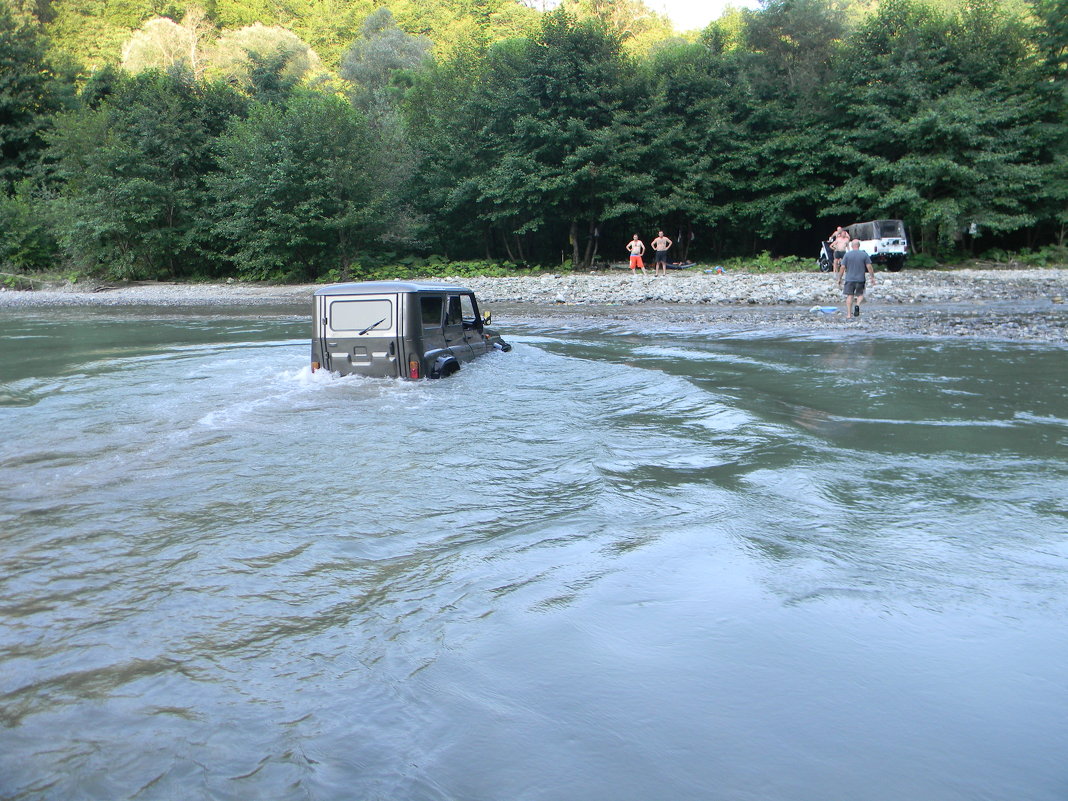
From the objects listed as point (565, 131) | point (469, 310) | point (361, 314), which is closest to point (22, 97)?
point (565, 131)

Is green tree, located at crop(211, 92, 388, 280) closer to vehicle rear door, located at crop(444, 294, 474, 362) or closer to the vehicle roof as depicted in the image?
vehicle rear door, located at crop(444, 294, 474, 362)

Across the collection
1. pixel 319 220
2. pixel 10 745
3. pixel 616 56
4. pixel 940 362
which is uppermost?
pixel 616 56

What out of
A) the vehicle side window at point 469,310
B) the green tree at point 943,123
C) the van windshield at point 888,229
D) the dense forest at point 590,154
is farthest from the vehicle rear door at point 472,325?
the green tree at point 943,123

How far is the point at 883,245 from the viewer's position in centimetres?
3198

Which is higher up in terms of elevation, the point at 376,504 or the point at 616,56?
the point at 616,56

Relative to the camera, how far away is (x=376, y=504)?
695 cm

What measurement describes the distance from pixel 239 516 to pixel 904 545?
16.2 ft

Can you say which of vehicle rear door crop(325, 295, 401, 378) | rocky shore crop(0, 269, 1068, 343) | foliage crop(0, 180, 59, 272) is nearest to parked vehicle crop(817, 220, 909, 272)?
rocky shore crop(0, 269, 1068, 343)

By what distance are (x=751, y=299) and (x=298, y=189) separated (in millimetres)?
21228

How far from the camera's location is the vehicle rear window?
39.1 ft

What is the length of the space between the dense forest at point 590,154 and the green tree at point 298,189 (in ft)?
0.39

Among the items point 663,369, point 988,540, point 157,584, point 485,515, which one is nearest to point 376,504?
point 485,515

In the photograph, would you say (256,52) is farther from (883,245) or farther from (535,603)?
(535,603)

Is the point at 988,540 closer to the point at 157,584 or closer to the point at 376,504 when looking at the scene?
the point at 376,504
